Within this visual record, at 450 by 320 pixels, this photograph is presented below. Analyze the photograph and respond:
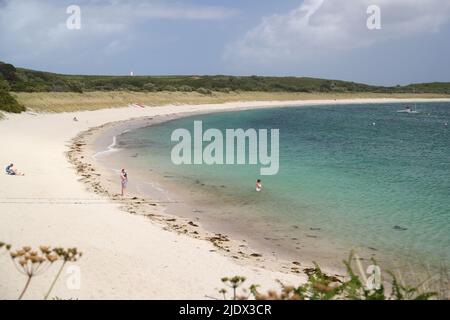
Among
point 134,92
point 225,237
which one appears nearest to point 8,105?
point 134,92

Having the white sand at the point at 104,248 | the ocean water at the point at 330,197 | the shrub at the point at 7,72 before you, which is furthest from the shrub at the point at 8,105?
the shrub at the point at 7,72

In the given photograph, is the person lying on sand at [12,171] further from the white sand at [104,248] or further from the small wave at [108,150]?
the small wave at [108,150]

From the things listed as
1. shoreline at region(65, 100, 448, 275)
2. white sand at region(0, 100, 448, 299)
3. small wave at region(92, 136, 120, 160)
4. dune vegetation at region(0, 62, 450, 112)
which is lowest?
shoreline at region(65, 100, 448, 275)

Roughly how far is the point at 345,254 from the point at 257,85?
430 ft

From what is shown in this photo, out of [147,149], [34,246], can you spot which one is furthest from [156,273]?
[147,149]

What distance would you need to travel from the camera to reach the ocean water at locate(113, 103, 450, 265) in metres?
15.8

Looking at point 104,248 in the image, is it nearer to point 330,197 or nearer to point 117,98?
point 330,197

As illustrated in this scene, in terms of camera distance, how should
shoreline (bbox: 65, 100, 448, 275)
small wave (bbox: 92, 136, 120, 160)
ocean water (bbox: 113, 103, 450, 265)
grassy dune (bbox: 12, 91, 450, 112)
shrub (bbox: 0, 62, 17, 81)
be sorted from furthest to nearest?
shrub (bbox: 0, 62, 17, 81) < grassy dune (bbox: 12, 91, 450, 112) < small wave (bbox: 92, 136, 120, 160) < ocean water (bbox: 113, 103, 450, 265) < shoreline (bbox: 65, 100, 448, 275)

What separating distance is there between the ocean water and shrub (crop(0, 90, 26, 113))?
57.8ft

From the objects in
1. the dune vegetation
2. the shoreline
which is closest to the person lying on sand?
the shoreline

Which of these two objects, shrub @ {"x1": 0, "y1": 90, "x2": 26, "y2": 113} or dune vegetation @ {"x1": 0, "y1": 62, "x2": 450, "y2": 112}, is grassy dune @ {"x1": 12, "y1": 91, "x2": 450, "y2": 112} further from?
shrub @ {"x1": 0, "y1": 90, "x2": 26, "y2": 113}

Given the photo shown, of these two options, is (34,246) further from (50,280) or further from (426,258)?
(426,258)

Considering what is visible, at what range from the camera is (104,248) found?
42.5 ft

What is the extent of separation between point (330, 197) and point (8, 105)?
139ft
